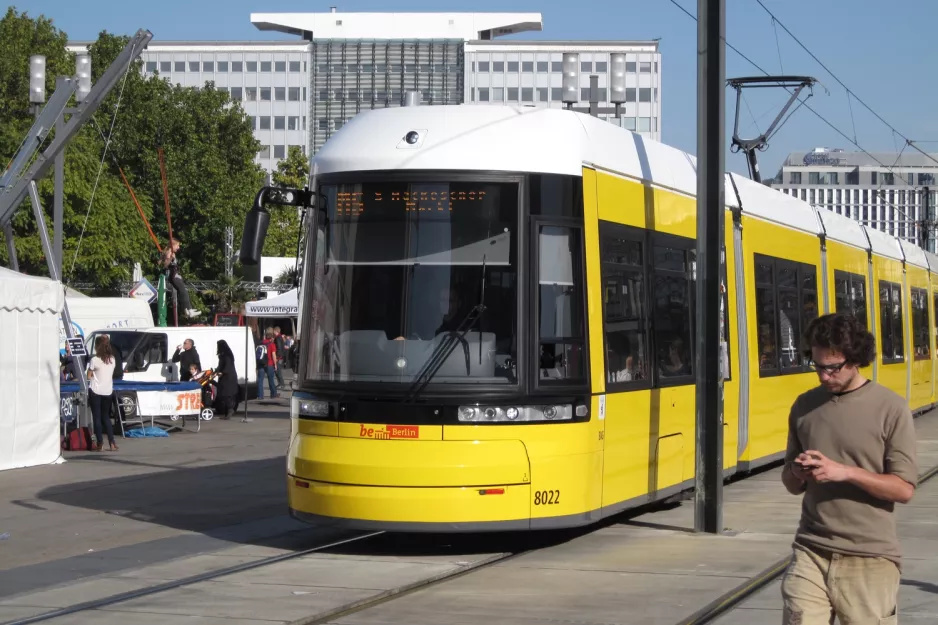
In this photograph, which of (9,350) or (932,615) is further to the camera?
(9,350)

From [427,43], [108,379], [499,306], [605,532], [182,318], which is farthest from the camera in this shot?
[427,43]

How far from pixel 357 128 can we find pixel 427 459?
2648 mm

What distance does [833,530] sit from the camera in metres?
5.07

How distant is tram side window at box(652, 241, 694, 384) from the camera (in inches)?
479

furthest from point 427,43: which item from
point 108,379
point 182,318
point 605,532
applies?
point 605,532

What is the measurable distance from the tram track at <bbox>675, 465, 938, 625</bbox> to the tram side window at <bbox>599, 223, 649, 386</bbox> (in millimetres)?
1921

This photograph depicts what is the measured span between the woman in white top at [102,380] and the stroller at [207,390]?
789 centimetres

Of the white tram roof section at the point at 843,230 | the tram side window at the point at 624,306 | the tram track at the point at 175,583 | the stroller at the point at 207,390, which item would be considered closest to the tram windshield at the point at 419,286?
the tram side window at the point at 624,306

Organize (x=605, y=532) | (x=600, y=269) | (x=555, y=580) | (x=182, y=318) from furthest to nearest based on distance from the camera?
(x=182, y=318) → (x=605, y=532) → (x=600, y=269) → (x=555, y=580)

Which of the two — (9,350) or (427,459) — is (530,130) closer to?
(427,459)

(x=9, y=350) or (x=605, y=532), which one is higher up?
(x=9, y=350)

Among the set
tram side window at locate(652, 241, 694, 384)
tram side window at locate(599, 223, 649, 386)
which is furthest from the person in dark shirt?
tram side window at locate(599, 223, 649, 386)

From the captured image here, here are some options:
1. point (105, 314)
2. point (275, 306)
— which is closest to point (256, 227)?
point (275, 306)

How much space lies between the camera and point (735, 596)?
873 cm
